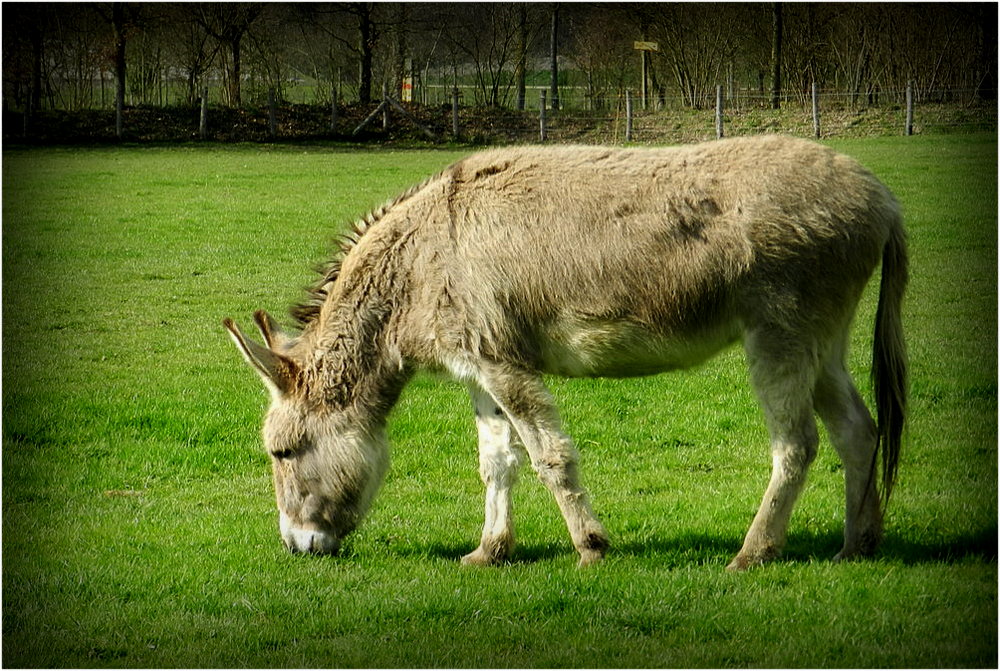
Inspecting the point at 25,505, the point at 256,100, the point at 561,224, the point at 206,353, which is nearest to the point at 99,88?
the point at 256,100

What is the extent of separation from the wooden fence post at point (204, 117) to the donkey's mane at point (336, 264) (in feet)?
94.7

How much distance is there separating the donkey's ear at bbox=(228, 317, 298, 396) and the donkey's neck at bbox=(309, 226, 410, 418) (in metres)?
0.13

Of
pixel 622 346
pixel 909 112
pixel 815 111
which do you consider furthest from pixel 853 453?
pixel 815 111

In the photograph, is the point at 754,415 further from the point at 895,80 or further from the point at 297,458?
the point at 895,80

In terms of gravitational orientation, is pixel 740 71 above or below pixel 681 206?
above

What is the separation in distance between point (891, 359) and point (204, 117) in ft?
101

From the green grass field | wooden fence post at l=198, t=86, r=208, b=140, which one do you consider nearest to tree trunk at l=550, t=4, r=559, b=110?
the green grass field

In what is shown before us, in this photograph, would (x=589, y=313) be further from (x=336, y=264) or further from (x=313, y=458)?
(x=313, y=458)

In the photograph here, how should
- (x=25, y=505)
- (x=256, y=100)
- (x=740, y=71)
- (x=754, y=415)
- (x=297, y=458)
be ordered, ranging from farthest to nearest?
1. (x=256, y=100)
2. (x=740, y=71)
3. (x=754, y=415)
4. (x=25, y=505)
5. (x=297, y=458)

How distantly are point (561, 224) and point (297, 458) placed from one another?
1921 mm

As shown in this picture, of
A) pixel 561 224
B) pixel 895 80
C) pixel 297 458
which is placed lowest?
pixel 297 458

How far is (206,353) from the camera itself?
1146cm

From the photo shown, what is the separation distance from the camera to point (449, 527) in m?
6.63

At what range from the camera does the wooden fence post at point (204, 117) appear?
33.2 meters
